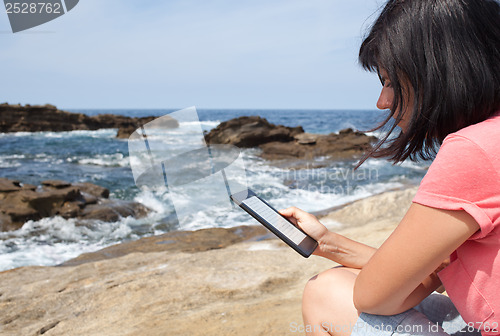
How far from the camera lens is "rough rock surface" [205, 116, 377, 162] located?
15.1 m

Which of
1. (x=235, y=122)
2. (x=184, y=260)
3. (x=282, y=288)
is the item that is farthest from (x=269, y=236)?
(x=235, y=122)

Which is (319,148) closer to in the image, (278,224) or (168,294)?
(168,294)

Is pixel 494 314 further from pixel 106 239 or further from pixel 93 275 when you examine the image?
pixel 106 239

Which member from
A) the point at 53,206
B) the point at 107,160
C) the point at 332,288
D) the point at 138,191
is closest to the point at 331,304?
the point at 332,288

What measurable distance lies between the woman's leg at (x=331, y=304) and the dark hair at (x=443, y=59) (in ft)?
1.63

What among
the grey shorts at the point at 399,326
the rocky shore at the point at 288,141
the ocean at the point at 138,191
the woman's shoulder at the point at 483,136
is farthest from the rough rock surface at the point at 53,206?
the rocky shore at the point at 288,141

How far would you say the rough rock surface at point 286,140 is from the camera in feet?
49.6

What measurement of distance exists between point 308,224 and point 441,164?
672 mm

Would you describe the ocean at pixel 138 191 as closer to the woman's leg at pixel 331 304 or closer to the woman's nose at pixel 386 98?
the woman's nose at pixel 386 98

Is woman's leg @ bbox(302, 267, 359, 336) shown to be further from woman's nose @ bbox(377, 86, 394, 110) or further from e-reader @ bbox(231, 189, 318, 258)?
woman's nose @ bbox(377, 86, 394, 110)

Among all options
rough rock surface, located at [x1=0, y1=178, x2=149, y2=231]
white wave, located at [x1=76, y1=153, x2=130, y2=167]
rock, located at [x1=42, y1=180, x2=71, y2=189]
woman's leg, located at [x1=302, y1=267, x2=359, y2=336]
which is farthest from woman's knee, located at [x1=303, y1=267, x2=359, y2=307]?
white wave, located at [x1=76, y1=153, x2=130, y2=167]

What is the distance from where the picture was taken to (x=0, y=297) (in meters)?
3.06

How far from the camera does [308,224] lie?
151 cm

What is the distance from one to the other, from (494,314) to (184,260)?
2.94 meters
